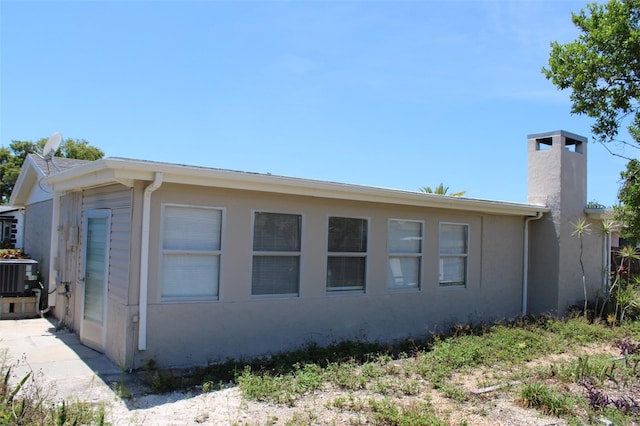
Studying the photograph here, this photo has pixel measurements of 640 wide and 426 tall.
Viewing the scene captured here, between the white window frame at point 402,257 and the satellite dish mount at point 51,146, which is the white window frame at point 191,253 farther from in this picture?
the satellite dish mount at point 51,146

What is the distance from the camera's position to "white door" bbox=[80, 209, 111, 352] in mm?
7314

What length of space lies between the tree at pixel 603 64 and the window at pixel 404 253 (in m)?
3.53

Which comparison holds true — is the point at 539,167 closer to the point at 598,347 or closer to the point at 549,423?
the point at 598,347

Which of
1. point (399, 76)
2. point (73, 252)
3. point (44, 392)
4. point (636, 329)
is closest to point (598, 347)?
point (636, 329)

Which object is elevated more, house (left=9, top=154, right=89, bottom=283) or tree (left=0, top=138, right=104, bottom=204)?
tree (left=0, top=138, right=104, bottom=204)

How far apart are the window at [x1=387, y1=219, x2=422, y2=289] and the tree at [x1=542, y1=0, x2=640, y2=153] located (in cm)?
353

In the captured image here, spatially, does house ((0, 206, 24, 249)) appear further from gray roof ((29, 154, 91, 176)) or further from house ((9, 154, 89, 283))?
gray roof ((29, 154, 91, 176))

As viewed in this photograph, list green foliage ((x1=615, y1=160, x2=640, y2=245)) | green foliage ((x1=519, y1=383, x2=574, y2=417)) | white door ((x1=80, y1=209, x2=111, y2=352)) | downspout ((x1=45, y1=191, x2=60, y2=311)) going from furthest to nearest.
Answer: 1. downspout ((x1=45, y1=191, x2=60, y2=311))
2. white door ((x1=80, y1=209, x2=111, y2=352))
3. green foliage ((x1=615, y1=160, x2=640, y2=245))
4. green foliage ((x1=519, y1=383, x2=574, y2=417))

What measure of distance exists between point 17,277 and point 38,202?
2.92m

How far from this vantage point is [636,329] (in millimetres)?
10516

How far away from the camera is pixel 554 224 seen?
38.1 feet

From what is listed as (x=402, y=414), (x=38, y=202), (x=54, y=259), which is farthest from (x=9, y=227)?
(x=402, y=414)

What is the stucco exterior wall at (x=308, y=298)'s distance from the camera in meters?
6.71

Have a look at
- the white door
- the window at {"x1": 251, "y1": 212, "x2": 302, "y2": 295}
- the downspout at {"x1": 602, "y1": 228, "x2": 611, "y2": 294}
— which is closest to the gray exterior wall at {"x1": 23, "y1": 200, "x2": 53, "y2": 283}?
the white door
